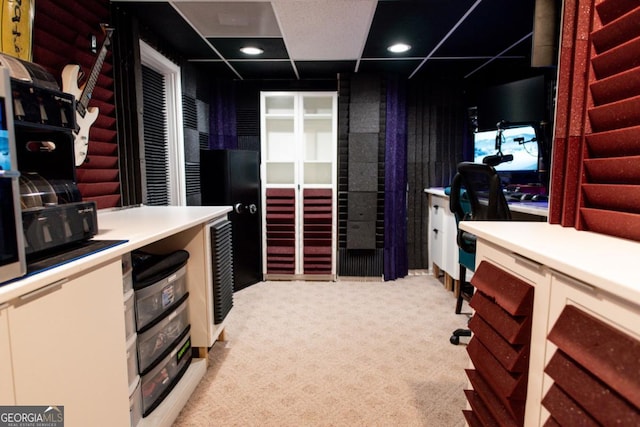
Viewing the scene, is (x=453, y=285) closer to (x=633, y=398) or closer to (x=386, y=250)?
(x=386, y=250)

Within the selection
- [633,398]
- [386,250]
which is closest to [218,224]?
[633,398]

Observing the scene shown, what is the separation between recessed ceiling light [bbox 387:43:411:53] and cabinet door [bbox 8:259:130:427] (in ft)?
9.26

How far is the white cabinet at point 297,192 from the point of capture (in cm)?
415

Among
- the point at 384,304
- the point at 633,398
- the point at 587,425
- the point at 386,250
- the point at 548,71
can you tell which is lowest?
the point at 384,304

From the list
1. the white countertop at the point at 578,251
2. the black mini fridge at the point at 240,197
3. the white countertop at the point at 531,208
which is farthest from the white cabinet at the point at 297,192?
the white countertop at the point at 578,251

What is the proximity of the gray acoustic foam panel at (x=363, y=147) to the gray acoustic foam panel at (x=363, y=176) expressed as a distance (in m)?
0.06

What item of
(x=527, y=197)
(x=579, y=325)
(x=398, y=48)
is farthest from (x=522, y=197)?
(x=579, y=325)

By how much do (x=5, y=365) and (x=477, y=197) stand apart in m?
2.43

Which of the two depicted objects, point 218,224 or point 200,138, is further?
point 200,138

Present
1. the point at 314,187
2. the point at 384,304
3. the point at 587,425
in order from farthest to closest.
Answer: the point at 314,187
the point at 384,304
the point at 587,425

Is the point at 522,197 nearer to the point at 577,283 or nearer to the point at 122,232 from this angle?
the point at 577,283

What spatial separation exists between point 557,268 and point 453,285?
3041mm

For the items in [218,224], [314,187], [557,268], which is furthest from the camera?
[314,187]

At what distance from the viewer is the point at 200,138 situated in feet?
12.7
